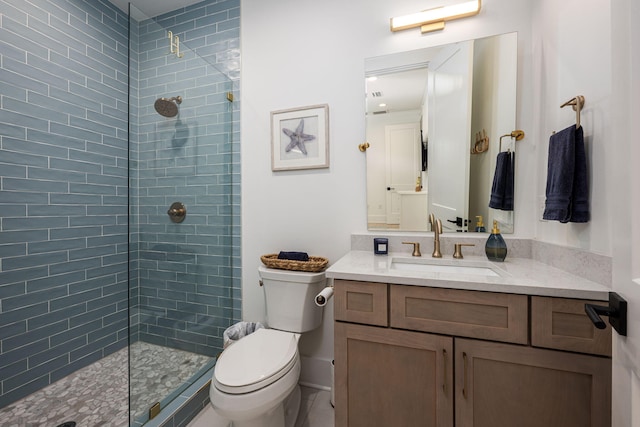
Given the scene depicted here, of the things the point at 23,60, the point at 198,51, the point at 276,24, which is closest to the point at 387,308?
the point at 276,24

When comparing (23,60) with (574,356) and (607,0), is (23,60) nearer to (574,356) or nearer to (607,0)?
(607,0)

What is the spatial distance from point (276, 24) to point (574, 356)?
93.0 inches

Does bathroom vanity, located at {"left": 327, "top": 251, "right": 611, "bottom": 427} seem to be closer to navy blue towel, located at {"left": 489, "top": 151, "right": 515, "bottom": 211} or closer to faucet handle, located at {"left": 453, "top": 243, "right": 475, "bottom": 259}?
faucet handle, located at {"left": 453, "top": 243, "right": 475, "bottom": 259}

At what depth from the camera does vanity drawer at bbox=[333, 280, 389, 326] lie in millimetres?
1045

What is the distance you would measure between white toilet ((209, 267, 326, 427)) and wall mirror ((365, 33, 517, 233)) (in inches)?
24.3

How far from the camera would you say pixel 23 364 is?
4.84 feet

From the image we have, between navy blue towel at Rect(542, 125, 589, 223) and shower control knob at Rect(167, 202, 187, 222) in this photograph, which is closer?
navy blue towel at Rect(542, 125, 589, 223)

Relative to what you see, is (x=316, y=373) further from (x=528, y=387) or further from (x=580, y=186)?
(x=580, y=186)

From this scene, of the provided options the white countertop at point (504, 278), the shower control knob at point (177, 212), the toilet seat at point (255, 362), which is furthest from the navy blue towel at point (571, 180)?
the shower control knob at point (177, 212)

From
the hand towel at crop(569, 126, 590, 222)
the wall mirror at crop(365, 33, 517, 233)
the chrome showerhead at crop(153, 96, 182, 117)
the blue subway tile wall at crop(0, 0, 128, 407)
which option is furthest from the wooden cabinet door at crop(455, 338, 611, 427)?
the blue subway tile wall at crop(0, 0, 128, 407)

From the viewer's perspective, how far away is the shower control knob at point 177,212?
159 cm

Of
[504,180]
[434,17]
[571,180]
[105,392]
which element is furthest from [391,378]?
[434,17]

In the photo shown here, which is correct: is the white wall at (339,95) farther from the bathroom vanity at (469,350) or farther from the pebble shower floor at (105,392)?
the pebble shower floor at (105,392)

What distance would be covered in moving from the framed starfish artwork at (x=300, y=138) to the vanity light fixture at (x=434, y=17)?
2.10ft
